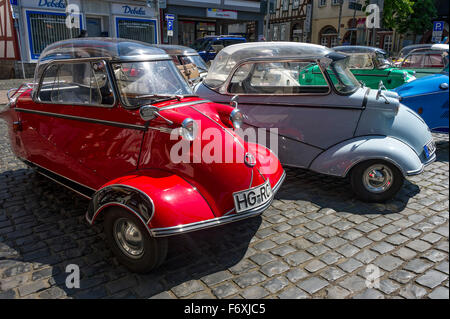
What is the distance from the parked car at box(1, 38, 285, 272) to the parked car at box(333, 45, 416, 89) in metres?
6.28

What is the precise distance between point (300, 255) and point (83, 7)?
2125 cm

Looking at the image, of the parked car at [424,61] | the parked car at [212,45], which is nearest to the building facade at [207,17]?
the parked car at [212,45]

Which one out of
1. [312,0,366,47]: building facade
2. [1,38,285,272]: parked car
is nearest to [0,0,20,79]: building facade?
[1,38,285,272]: parked car

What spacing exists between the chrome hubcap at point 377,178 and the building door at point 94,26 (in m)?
20.8

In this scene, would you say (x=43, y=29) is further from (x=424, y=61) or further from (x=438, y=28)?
(x=438, y=28)

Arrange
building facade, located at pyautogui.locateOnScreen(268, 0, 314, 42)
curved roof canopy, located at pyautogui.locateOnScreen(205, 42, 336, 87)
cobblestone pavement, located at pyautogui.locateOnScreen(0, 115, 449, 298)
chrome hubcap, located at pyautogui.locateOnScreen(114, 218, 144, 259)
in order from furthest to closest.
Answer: building facade, located at pyautogui.locateOnScreen(268, 0, 314, 42) → curved roof canopy, located at pyautogui.locateOnScreen(205, 42, 336, 87) → chrome hubcap, located at pyautogui.locateOnScreen(114, 218, 144, 259) → cobblestone pavement, located at pyautogui.locateOnScreen(0, 115, 449, 298)

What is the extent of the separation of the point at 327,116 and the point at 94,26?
20.5 meters

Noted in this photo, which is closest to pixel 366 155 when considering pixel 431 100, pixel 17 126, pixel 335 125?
pixel 335 125

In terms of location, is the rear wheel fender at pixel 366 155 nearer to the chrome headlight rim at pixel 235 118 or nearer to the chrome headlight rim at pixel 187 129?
the chrome headlight rim at pixel 235 118

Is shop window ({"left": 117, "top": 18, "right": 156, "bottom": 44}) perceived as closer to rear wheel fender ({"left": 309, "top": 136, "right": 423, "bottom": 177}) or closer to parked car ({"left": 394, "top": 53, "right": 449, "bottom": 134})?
parked car ({"left": 394, "top": 53, "right": 449, "bottom": 134})

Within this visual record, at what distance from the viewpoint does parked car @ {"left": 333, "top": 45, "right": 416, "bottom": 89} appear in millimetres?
8898

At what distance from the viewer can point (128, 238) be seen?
315 centimetres
